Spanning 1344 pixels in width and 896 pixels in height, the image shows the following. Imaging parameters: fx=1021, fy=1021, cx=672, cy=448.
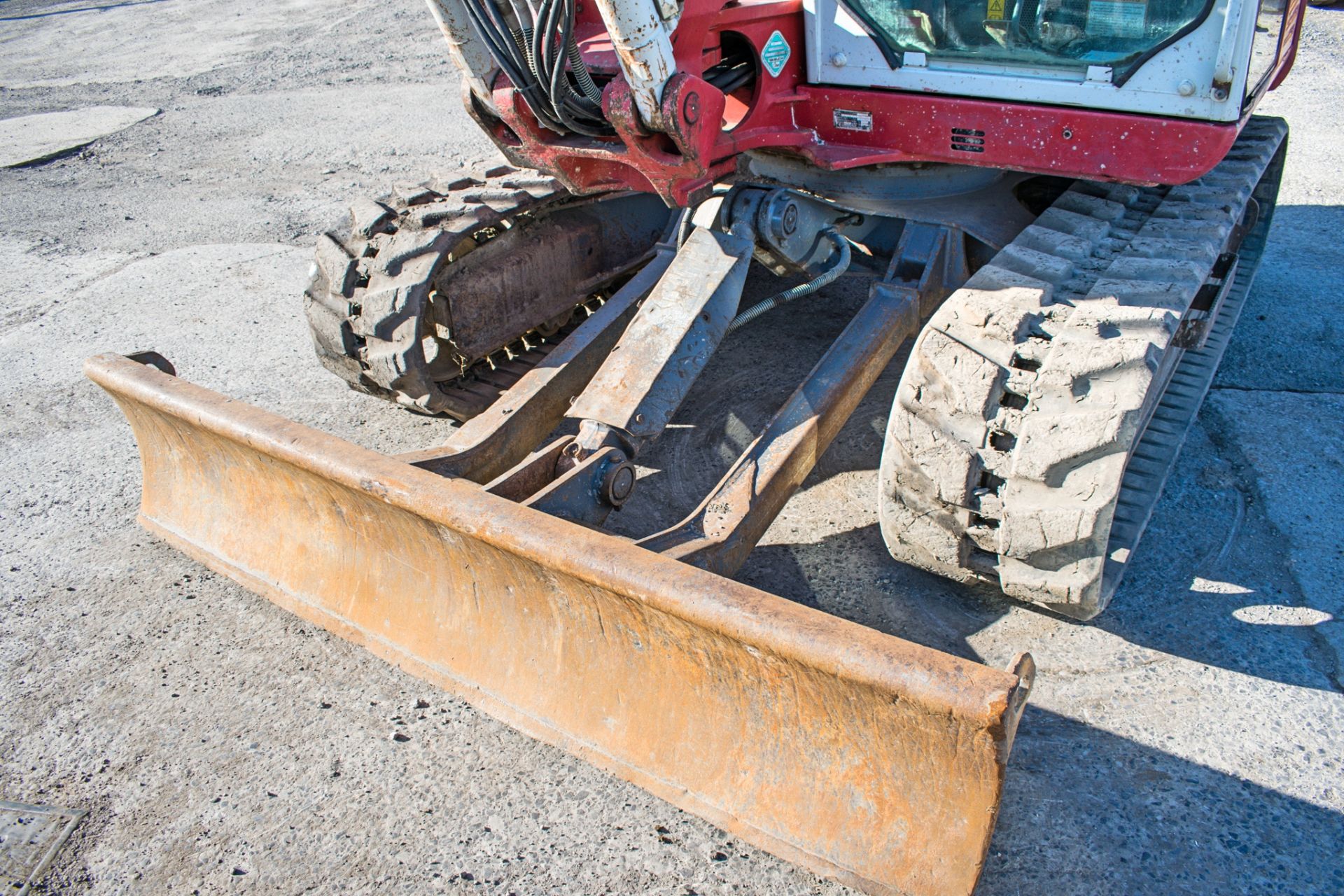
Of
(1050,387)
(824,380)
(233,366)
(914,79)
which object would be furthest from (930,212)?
(233,366)

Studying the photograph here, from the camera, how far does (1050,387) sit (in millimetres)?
2848

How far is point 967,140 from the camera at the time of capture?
3570 millimetres

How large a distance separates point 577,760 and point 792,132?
226 centimetres

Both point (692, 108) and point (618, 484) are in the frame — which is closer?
point (692, 108)

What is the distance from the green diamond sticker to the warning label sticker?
0.98 m

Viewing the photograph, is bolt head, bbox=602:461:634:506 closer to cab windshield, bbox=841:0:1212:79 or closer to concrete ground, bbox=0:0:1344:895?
concrete ground, bbox=0:0:1344:895

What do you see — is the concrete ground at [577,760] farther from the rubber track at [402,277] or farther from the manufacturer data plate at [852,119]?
the manufacturer data plate at [852,119]

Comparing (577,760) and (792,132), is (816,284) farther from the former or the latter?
(577,760)

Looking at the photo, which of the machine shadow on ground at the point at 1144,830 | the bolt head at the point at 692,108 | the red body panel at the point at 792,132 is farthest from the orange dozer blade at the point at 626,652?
the bolt head at the point at 692,108

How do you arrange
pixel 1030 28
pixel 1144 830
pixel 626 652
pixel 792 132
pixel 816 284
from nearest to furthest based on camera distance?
pixel 1144 830
pixel 626 652
pixel 1030 28
pixel 792 132
pixel 816 284

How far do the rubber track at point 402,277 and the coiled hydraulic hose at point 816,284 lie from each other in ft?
3.49

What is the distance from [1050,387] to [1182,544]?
118cm

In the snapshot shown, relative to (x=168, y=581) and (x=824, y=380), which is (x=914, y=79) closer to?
(x=824, y=380)

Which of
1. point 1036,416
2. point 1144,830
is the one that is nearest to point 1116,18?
point 1036,416
